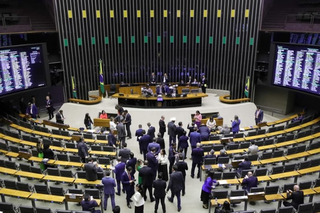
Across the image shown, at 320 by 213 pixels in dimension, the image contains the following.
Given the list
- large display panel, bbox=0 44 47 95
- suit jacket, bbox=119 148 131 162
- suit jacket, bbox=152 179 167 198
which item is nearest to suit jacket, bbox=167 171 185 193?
suit jacket, bbox=152 179 167 198

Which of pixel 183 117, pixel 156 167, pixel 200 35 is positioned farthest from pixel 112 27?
pixel 156 167

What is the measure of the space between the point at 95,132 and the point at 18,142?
285cm

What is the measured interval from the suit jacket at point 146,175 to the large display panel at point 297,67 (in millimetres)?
9423

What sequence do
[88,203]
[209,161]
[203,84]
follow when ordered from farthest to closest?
1. [203,84]
2. [209,161]
3. [88,203]

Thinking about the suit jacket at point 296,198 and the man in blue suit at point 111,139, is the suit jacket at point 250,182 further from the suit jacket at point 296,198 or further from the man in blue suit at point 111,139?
the man in blue suit at point 111,139

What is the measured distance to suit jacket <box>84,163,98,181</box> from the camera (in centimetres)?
768

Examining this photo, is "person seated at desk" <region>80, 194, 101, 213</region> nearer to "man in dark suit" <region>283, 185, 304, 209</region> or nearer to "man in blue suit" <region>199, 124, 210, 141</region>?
"man in dark suit" <region>283, 185, 304, 209</region>

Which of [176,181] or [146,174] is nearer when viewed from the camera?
[176,181]

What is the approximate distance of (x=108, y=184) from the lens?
720 cm

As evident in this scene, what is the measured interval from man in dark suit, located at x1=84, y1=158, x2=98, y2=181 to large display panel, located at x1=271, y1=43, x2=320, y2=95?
1045 centimetres

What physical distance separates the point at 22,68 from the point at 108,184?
30.7 feet

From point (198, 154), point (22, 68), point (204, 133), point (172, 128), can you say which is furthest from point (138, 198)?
point (22, 68)

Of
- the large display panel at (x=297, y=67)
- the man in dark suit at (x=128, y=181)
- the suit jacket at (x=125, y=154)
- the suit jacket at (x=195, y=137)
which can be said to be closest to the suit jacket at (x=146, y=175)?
the man in dark suit at (x=128, y=181)

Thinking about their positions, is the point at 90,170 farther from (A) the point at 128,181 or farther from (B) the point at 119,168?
(A) the point at 128,181
